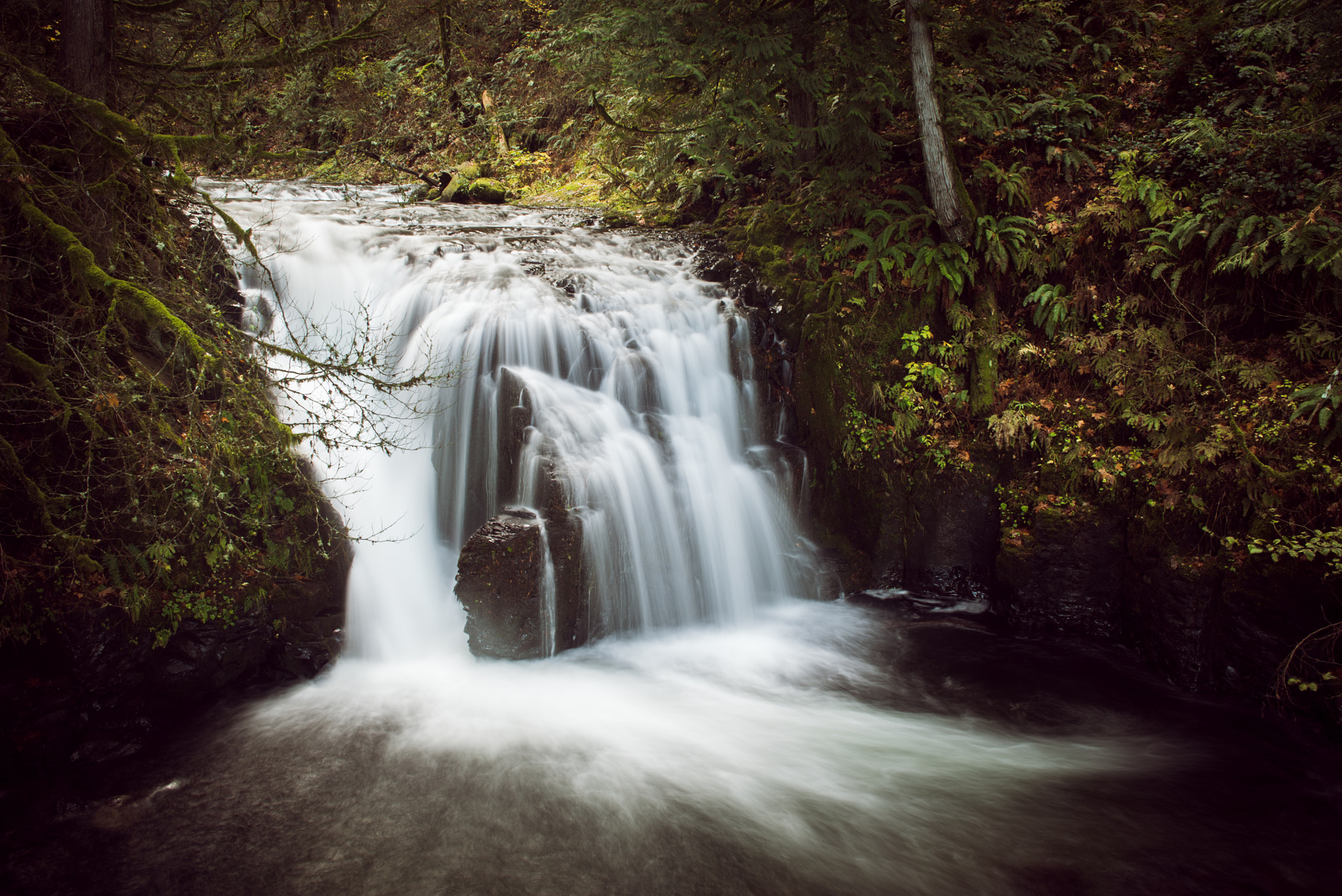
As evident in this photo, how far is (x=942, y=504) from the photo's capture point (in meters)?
7.68

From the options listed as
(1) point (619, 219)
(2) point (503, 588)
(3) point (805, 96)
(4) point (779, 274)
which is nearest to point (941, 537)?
(4) point (779, 274)

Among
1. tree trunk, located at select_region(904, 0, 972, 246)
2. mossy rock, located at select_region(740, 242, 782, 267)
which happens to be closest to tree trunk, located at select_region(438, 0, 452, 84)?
mossy rock, located at select_region(740, 242, 782, 267)

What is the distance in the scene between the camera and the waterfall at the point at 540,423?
22.1 ft

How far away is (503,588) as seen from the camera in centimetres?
608

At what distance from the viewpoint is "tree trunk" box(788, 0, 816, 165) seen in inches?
308

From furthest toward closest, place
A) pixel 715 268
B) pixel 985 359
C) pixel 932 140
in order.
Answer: pixel 715 268 → pixel 932 140 → pixel 985 359

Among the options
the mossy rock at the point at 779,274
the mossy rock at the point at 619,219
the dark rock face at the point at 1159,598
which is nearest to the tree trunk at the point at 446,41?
the mossy rock at the point at 619,219

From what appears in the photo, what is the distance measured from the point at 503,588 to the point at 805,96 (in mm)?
7660

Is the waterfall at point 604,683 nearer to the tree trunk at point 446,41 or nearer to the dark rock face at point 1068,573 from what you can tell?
the dark rock face at point 1068,573

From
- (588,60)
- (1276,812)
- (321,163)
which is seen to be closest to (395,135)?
(321,163)

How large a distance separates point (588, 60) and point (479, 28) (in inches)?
634

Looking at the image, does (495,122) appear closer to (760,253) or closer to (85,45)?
(760,253)

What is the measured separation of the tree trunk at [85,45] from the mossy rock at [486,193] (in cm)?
1018

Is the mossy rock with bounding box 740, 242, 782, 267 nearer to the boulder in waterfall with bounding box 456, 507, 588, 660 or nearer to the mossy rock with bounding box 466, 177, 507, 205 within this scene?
the boulder in waterfall with bounding box 456, 507, 588, 660
